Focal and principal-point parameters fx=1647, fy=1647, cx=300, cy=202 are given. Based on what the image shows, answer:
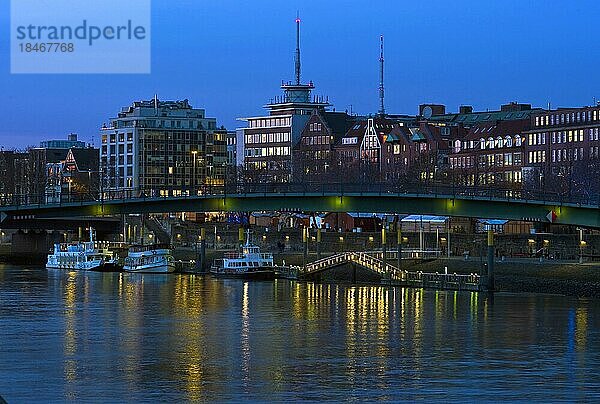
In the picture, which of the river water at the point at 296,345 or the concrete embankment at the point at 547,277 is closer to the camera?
the river water at the point at 296,345

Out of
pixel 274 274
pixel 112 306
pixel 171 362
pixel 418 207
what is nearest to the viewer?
pixel 171 362

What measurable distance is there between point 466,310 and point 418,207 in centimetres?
2191

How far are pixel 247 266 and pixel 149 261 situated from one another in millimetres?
16516

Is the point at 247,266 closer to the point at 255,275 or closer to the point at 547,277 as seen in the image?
the point at 255,275

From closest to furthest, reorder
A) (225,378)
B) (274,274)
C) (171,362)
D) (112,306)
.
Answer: (225,378) → (171,362) → (112,306) → (274,274)

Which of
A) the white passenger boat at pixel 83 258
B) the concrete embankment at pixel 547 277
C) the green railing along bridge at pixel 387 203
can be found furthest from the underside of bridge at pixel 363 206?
the white passenger boat at pixel 83 258

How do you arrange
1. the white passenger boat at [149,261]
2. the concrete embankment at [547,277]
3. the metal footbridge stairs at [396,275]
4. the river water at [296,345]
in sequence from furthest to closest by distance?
the white passenger boat at [149,261]
the metal footbridge stairs at [396,275]
the concrete embankment at [547,277]
the river water at [296,345]

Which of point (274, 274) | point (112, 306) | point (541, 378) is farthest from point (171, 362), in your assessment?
point (274, 274)

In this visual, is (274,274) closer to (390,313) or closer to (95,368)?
(390,313)

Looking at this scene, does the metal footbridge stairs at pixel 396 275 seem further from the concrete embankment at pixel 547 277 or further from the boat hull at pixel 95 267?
the boat hull at pixel 95 267

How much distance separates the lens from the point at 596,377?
64.2 m

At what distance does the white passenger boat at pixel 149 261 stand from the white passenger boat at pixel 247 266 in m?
7.27

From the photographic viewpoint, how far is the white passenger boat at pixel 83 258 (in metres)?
156

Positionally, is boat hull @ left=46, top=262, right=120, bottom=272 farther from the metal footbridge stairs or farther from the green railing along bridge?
the metal footbridge stairs
